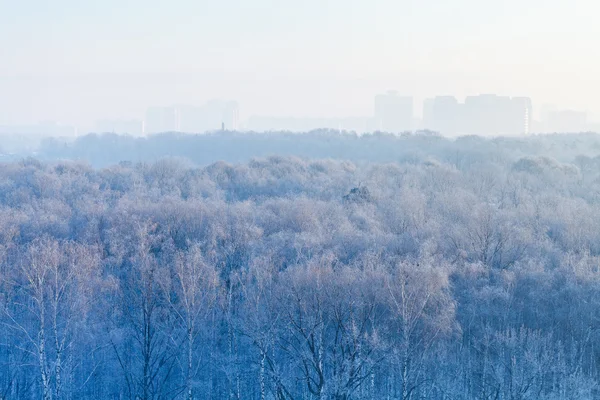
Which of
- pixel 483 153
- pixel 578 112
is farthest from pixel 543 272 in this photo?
pixel 578 112

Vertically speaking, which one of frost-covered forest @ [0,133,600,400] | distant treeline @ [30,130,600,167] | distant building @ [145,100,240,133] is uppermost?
distant building @ [145,100,240,133]

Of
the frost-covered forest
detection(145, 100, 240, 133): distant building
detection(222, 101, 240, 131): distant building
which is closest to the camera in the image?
the frost-covered forest

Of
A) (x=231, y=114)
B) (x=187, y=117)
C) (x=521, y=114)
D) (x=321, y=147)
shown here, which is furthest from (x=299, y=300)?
(x=187, y=117)

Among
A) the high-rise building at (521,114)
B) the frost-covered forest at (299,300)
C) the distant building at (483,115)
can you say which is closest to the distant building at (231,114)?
the distant building at (483,115)

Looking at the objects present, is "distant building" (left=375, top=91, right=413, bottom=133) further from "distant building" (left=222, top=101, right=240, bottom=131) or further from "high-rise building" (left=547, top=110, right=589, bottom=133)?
"distant building" (left=222, top=101, right=240, bottom=131)

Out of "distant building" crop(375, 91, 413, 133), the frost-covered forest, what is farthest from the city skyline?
the frost-covered forest

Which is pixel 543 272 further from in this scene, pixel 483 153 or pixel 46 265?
pixel 483 153
